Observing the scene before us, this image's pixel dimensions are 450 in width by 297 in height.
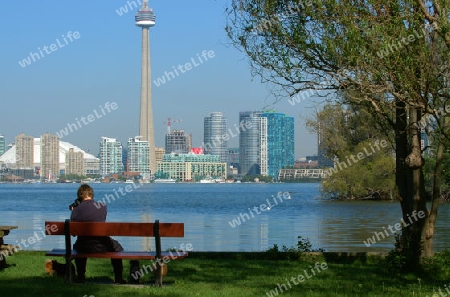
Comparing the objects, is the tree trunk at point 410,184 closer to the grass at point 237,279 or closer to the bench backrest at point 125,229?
the grass at point 237,279

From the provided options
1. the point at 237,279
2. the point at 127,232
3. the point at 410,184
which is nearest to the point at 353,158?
the point at 410,184

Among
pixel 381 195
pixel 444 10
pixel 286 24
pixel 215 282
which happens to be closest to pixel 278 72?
pixel 286 24

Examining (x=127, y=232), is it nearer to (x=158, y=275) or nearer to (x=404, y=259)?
(x=158, y=275)

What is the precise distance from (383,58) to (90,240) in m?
4.50

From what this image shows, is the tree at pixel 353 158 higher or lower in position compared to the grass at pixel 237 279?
higher

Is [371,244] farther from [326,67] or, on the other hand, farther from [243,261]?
[326,67]

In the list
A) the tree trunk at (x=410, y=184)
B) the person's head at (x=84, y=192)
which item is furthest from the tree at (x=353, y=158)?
the person's head at (x=84, y=192)

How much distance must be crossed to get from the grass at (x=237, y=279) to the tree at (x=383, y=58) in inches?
38.7

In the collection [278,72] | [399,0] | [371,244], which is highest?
[399,0]

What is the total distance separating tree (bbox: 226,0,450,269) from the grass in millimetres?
984

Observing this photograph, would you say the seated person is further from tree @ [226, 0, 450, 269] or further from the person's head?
tree @ [226, 0, 450, 269]

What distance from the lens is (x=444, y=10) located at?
10805 millimetres

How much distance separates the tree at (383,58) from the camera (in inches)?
421

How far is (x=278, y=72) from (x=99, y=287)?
453cm
